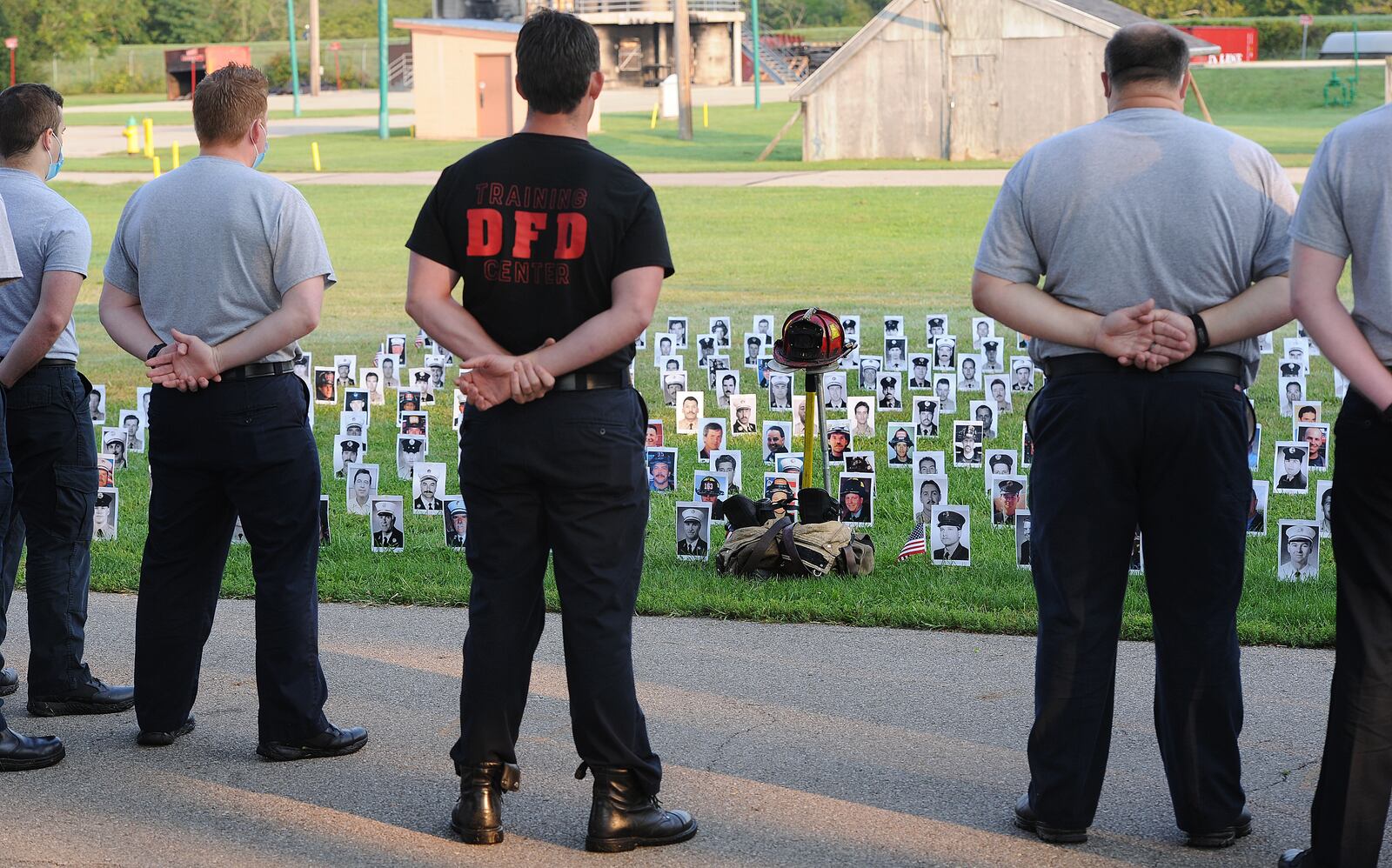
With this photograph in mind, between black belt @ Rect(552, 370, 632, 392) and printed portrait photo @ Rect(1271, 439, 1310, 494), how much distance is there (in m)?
4.83

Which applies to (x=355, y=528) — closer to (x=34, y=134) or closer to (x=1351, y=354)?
(x=34, y=134)

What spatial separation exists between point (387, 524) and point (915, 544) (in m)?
2.38

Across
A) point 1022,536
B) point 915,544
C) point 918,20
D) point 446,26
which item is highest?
point 446,26

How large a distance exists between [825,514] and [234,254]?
3147 millimetres

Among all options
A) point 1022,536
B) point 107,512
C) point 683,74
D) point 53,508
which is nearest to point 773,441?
point 1022,536

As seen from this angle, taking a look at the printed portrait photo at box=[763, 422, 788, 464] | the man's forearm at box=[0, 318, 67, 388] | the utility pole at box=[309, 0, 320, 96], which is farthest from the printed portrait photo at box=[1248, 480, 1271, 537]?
the utility pole at box=[309, 0, 320, 96]

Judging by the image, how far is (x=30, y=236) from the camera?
4.94m

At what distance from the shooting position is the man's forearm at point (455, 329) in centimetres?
389

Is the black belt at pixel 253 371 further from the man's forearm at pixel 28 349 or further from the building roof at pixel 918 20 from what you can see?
the building roof at pixel 918 20

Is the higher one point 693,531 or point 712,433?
point 712,433

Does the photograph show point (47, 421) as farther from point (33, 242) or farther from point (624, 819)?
point (624, 819)

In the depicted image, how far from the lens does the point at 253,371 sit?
4.57 m

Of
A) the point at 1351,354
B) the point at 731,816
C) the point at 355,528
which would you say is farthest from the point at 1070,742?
the point at 355,528

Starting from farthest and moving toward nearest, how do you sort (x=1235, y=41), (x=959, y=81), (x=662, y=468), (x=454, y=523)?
(x=1235, y=41) → (x=959, y=81) → (x=662, y=468) → (x=454, y=523)
